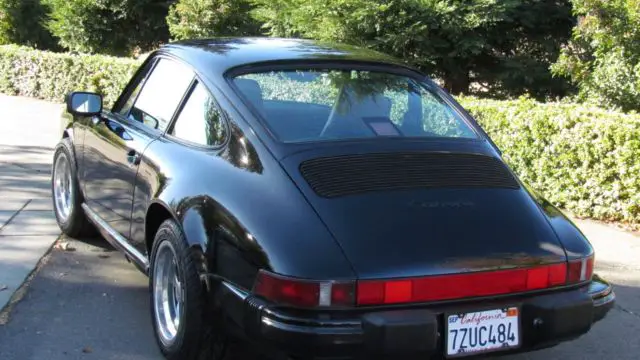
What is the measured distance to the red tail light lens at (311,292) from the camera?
120 inches

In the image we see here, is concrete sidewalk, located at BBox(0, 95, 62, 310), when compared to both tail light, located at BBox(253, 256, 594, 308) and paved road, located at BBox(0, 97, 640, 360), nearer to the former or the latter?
paved road, located at BBox(0, 97, 640, 360)

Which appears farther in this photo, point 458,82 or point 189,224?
point 458,82

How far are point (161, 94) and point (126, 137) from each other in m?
0.36

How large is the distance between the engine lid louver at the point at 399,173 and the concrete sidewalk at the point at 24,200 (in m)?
2.37

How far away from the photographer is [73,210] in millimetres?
5840

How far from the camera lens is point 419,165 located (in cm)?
373

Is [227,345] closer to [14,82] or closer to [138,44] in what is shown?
[14,82]

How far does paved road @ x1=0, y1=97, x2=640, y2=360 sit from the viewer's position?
416 cm

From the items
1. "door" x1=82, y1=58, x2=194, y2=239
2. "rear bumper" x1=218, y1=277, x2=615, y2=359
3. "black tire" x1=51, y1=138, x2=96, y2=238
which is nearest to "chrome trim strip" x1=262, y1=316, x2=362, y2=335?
"rear bumper" x1=218, y1=277, x2=615, y2=359

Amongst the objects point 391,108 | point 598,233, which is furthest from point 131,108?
point 598,233

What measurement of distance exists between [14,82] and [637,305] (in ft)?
52.8

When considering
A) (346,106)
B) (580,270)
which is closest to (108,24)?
(346,106)

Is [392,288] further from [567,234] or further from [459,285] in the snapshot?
[567,234]

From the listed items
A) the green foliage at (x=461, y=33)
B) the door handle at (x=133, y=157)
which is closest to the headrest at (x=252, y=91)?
the door handle at (x=133, y=157)
